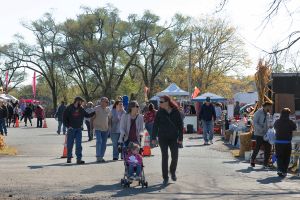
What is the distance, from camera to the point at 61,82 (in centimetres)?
8412

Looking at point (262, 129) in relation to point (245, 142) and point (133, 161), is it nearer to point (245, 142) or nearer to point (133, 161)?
point (245, 142)

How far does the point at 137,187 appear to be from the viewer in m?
12.2

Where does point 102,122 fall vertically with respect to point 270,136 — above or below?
above

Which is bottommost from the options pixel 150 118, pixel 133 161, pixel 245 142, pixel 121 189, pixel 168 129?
pixel 121 189

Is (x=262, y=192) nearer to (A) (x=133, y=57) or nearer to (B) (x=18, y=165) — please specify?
(B) (x=18, y=165)

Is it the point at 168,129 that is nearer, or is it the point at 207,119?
the point at 168,129

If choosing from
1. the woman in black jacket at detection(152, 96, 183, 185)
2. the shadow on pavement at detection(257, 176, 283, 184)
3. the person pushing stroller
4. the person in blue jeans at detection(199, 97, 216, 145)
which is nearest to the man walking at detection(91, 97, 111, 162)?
the woman in black jacket at detection(152, 96, 183, 185)

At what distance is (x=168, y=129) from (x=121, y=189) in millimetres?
1763

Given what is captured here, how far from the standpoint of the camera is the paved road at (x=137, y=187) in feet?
36.5

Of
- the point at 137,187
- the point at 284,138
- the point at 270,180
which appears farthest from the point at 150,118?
the point at 137,187

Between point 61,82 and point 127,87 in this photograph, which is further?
point 61,82

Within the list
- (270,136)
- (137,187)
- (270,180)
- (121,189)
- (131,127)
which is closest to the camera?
(121,189)

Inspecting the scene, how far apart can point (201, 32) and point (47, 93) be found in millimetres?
47946

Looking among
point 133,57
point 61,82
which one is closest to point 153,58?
point 133,57
